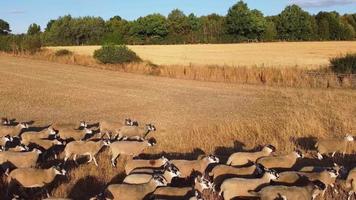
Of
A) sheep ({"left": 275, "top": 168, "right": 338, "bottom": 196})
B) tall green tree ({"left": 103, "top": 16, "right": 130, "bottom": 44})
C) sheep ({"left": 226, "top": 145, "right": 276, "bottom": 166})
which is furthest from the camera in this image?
tall green tree ({"left": 103, "top": 16, "right": 130, "bottom": 44})

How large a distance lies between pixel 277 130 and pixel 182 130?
146 inches

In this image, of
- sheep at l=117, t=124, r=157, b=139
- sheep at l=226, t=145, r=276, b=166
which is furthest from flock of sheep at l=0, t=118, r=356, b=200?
sheep at l=117, t=124, r=157, b=139

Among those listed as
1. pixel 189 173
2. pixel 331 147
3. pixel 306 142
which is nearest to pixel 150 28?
pixel 306 142

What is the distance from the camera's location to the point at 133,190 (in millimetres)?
11180

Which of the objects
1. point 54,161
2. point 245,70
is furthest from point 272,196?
point 245,70

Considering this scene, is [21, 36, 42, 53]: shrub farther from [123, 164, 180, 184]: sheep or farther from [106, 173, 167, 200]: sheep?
[106, 173, 167, 200]: sheep

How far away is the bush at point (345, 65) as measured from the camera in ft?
132

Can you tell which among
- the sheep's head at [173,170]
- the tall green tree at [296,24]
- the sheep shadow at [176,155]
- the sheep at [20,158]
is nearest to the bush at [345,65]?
the sheep shadow at [176,155]

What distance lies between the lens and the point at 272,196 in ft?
34.7

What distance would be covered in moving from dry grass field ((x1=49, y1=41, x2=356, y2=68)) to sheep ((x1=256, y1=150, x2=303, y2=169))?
1733 inches

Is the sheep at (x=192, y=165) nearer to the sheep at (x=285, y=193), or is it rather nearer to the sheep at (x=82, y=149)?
the sheep at (x=285, y=193)

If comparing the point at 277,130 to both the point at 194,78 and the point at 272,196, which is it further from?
the point at 194,78

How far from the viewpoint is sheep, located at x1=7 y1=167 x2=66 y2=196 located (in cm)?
1241

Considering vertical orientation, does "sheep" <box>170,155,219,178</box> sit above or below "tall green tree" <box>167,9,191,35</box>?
below
